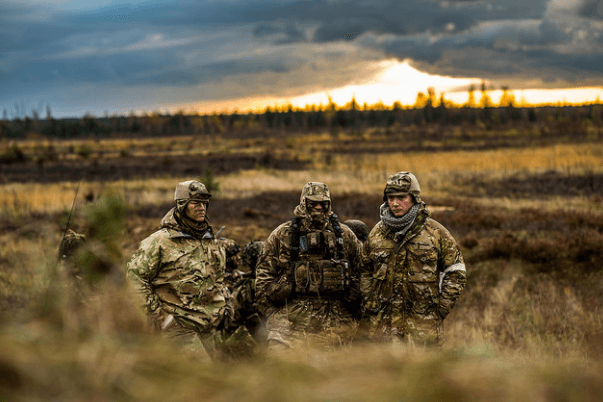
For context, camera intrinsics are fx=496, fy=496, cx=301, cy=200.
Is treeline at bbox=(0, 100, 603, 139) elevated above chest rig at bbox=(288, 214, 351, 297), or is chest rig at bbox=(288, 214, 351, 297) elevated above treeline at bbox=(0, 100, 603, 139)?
treeline at bbox=(0, 100, 603, 139)

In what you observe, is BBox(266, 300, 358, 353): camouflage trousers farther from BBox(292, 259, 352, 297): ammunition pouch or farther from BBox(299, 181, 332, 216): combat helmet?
BBox(299, 181, 332, 216): combat helmet

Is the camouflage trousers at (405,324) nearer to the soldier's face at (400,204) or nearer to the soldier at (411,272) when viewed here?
the soldier at (411,272)

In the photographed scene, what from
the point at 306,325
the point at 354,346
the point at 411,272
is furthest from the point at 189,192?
the point at 354,346

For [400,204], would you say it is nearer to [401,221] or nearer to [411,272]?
[401,221]

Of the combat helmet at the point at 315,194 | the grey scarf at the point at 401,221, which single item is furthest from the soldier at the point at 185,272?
the grey scarf at the point at 401,221

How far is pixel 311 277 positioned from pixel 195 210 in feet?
4.01

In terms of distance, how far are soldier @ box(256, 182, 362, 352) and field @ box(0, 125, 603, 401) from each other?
Answer: 3.46 feet

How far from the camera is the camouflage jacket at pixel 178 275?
432 cm

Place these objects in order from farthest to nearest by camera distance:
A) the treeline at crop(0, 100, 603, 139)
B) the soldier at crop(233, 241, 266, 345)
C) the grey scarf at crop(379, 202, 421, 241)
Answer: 1. the treeline at crop(0, 100, 603, 139)
2. the soldier at crop(233, 241, 266, 345)
3. the grey scarf at crop(379, 202, 421, 241)

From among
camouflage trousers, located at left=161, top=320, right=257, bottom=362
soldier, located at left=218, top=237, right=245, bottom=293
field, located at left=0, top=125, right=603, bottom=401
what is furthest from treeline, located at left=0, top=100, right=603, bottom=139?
camouflage trousers, located at left=161, top=320, right=257, bottom=362

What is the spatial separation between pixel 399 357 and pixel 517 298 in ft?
26.6

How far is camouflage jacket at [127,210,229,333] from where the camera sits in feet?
14.2

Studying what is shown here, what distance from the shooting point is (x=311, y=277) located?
4.46m

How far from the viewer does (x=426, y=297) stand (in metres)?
4.05
